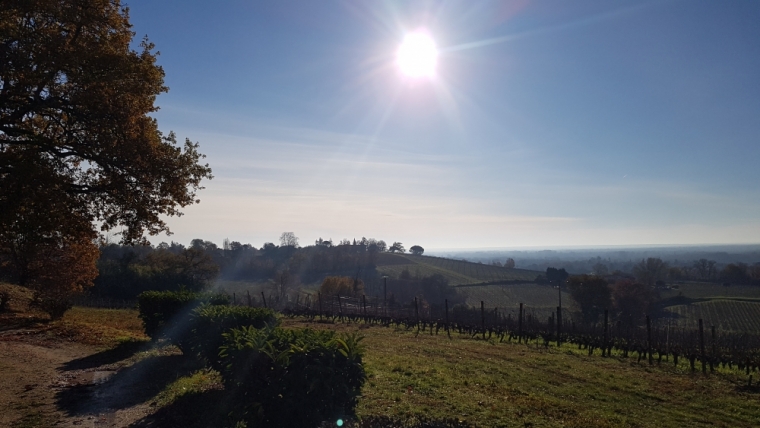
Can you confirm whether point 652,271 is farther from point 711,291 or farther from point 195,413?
point 195,413

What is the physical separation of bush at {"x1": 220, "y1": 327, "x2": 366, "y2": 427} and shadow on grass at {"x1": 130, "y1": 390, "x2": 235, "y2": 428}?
2.68 feet

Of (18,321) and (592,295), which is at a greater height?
(18,321)

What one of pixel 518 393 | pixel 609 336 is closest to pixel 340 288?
pixel 609 336

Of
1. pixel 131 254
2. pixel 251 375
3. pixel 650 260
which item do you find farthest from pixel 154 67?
pixel 650 260

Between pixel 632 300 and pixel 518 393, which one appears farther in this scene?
pixel 632 300

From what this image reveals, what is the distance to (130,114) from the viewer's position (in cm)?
1112

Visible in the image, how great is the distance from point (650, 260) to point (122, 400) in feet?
437

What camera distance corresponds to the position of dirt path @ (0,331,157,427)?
805 cm

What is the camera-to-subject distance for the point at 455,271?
395 ft

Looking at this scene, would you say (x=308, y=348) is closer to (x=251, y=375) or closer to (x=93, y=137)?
(x=251, y=375)

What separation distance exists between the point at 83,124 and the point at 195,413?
24.1 ft

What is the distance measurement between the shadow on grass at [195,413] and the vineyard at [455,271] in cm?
8895

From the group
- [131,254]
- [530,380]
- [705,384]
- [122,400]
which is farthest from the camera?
[131,254]

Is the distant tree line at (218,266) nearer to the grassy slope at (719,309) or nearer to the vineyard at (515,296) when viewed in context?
the vineyard at (515,296)
